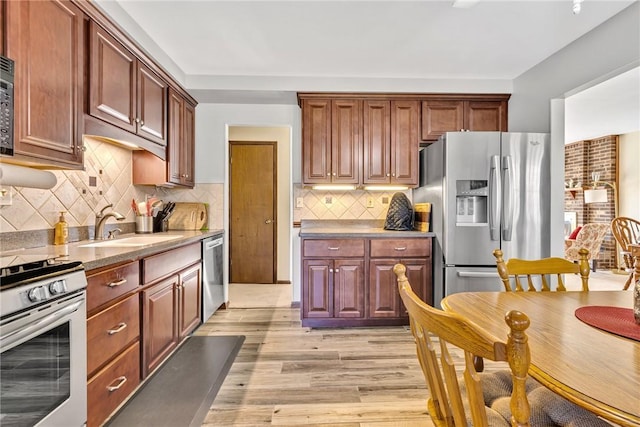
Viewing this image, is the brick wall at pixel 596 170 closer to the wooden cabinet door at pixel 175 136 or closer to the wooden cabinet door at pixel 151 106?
the wooden cabinet door at pixel 175 136

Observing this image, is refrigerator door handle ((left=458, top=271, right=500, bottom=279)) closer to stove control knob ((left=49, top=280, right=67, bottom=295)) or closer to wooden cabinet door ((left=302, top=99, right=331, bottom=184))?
wooden cabinet door ((left=302, top=99, right=331, bottom=184))

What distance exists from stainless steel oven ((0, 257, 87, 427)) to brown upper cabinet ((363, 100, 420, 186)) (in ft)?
8.80

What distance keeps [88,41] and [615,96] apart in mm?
5696

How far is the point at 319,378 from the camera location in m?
2.17

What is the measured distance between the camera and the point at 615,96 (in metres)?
4.19

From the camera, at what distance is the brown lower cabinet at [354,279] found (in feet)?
10.1

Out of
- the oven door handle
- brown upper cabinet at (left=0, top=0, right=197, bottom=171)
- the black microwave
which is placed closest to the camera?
the oven door handle

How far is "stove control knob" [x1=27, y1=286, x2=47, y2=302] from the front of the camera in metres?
1.09

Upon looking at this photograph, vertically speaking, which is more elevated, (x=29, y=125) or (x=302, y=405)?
(x=29, y=125)

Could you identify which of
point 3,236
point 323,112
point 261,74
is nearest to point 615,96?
point 323,112

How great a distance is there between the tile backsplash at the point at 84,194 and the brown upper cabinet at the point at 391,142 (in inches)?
90.6

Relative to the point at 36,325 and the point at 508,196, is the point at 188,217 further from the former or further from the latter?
the point at 508,196

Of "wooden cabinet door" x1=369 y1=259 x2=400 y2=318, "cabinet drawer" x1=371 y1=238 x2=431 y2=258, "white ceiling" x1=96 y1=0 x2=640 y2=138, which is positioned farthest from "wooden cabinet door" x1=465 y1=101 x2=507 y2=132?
"wooden cabinet door" x1=369 y1=259 x2=400 y2=318

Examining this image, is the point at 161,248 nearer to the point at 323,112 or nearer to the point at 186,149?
the point at 186,149
